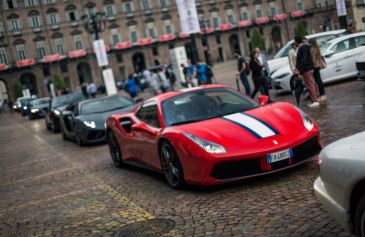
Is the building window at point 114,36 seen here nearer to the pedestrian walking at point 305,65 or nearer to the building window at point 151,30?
the building window at point 151,30

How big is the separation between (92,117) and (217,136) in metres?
7.33

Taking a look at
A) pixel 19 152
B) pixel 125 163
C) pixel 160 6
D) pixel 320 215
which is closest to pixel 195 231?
pixel 320 215

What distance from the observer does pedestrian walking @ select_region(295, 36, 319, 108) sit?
11.1 meters

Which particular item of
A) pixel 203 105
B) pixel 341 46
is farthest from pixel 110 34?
pixel 203 105

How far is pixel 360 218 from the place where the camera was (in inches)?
115

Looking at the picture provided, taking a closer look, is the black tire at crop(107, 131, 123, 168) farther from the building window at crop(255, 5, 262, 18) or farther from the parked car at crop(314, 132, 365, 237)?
the building window at crop(255, 5, 262, 18)

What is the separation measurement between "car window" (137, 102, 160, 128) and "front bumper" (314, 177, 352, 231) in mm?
3386

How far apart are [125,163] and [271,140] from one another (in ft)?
11.8

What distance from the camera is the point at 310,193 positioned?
4.85 meters

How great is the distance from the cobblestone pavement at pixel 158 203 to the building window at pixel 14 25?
6263 centimetres

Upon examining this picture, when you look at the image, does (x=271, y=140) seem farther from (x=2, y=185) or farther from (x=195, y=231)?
(x=2, y=185)

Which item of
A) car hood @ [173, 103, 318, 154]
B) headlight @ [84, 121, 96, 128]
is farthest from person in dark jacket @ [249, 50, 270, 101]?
car hood @ [173, 103, 318, 154]

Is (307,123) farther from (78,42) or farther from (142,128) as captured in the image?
(78,42)

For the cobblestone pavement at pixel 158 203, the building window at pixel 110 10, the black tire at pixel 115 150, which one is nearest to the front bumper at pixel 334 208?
the cobblestone pavement at pixel 158 203
